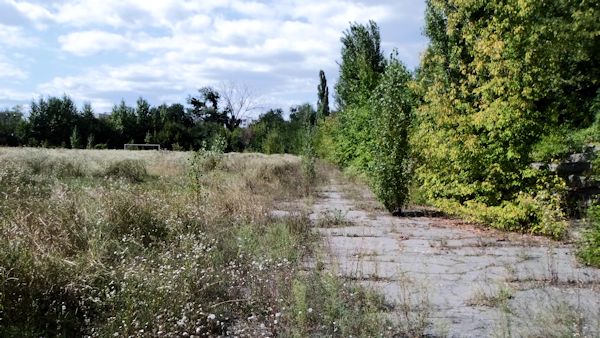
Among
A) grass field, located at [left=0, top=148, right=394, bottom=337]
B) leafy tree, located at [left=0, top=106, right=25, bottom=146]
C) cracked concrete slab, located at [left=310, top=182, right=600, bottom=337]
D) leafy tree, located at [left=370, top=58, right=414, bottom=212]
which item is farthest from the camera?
leafy tree, located at [left=0, top=106, right=25, bottom=146]

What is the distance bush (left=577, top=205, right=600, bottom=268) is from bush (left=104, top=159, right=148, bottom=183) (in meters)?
13.0

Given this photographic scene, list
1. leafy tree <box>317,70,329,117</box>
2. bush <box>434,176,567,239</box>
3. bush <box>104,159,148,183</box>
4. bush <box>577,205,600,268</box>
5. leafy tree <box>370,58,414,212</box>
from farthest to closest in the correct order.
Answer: leafy tree <box>317,70,329,117</box> < bush <box>104,159,148,183</box> < leafy tree <box>370,58,414,212</box> < bush <box>434,176,567,239</box> < bush <box>577,205,600,268</box>

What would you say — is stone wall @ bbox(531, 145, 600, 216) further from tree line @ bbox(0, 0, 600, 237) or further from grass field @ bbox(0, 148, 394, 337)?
grass field @ bbox(0, 148, 394, 337)

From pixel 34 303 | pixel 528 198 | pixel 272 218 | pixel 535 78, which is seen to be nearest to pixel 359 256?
pixel 272 218

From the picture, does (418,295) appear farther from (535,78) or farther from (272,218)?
(535,78)

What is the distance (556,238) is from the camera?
760 cm

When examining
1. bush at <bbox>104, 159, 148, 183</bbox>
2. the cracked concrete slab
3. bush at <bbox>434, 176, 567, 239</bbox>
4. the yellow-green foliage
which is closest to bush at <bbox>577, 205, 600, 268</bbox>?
the cracked concrete slab

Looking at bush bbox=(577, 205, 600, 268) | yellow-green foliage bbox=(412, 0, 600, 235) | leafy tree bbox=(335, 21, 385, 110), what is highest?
leafy tree bbox=(335, 21, 385, 110)

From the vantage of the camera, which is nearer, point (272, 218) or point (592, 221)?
point (592, 221)

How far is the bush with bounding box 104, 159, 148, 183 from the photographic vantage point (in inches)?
645

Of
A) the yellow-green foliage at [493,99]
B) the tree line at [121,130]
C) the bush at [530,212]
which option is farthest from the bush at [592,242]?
the tree line at [121,130]

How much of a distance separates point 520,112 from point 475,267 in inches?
130

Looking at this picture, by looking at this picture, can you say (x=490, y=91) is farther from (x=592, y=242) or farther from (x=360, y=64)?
(x=360, y=64)

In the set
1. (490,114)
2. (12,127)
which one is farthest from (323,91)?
(490,114)
